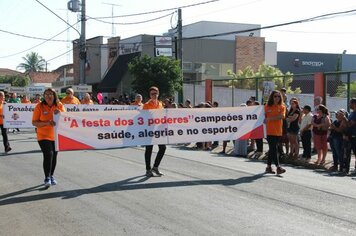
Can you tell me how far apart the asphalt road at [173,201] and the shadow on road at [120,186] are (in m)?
0.02

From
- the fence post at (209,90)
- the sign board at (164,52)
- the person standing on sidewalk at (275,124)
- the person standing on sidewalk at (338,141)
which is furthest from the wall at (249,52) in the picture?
the person standing on sidewalk at (275,124)

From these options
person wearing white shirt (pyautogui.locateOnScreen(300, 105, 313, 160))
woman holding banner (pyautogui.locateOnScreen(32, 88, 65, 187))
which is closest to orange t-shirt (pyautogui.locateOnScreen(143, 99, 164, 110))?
woman holding banner (pyautogui.locateOnScreen(32, 88, 65, 187))

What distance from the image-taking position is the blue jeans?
12.3 m

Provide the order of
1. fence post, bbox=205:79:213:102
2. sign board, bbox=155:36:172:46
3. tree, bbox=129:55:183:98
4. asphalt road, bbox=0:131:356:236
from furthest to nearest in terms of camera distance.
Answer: sign board, bbox=155:36:172:46 < tree, bbox=129:55:183:98 < fence post, bbox=205:79:213:102 < asphalt road, bbox=0:131:356:236

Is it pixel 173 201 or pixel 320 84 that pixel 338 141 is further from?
pixel 173 201

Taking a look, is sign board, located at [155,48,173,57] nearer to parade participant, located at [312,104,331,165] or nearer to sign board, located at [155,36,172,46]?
sign board, located at [155,36,172,46]

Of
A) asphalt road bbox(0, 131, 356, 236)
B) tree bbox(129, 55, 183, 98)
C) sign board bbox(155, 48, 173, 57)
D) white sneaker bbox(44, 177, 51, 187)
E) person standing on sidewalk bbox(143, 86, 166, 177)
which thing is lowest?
asphalt road bbox(0, 131, 356, 236)

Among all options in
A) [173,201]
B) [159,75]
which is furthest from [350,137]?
[159,75]

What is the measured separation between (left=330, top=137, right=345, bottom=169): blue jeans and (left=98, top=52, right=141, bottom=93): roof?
30742 mm

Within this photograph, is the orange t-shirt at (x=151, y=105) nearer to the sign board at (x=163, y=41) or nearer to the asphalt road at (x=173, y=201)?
the asphalt road at (x=173, y=201)

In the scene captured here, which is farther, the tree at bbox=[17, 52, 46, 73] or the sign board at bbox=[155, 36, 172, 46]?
the tree at bbox=[17, 52, 46, 73]

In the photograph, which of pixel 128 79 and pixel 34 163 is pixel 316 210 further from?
pixel 128 79

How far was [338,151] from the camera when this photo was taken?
12469mm

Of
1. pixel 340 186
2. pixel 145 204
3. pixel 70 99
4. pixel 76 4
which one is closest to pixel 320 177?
pixel 340 186
